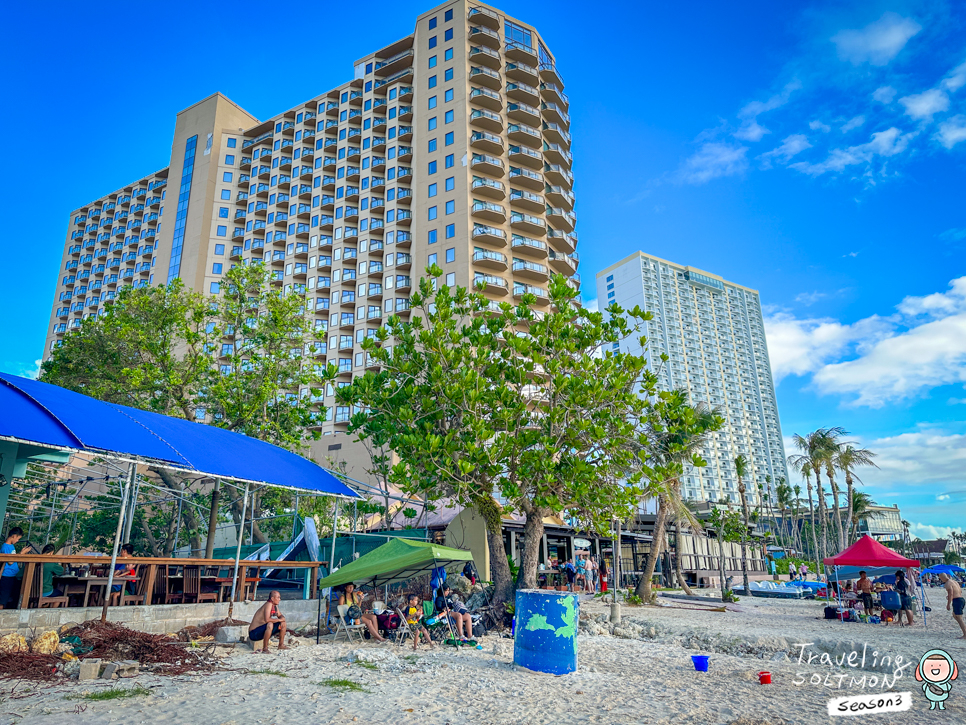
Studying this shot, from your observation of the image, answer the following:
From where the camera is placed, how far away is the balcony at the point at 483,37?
57156mm

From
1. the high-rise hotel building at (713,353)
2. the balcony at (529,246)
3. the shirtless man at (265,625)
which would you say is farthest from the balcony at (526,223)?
the high-rise hotel building at (713,353)

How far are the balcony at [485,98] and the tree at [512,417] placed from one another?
43619 mm

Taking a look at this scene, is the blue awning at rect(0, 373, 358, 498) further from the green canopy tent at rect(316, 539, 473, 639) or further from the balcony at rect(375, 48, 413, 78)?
the balcony at rect(375, 48, 413, 78)

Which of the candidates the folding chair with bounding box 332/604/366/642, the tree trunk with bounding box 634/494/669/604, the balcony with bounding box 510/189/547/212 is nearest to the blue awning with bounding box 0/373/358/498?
the folding chair with bounding box 332/604/366/642

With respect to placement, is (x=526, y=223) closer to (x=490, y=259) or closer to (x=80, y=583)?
(x=490, y=259)

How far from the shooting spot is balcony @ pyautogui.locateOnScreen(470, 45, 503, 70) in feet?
185

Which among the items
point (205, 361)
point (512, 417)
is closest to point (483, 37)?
point (205, 361)

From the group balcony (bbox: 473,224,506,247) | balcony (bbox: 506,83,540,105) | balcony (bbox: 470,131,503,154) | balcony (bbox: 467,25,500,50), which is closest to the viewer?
balcony (bbox: 473,224,506,247)

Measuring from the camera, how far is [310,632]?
42.9 feet

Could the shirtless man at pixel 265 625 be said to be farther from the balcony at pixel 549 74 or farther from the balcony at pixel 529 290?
the balcony at pixel 549 74

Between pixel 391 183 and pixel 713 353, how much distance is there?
311 ft

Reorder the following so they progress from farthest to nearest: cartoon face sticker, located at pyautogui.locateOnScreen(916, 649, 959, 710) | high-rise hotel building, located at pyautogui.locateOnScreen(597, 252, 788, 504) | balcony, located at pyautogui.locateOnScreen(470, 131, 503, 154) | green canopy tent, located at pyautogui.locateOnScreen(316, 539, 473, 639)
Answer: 1. high-rise hotel building, located at pyautogui.locateOnScreen(597, 252, 788, 504)
2. balcony, located at pyautogui.locateOnScreen(470, 131, 503, 154)
3. green canopy tent, located at pyautogui.locateOnScreen(316, 539, 473, 639)
4. cartoon face sticker, located at pyautogui.locateOnScreen(916, 649, 959, 710)

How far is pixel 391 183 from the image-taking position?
2314 inches

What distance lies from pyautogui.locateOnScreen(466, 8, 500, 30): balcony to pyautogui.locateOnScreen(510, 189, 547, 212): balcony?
682 inches
